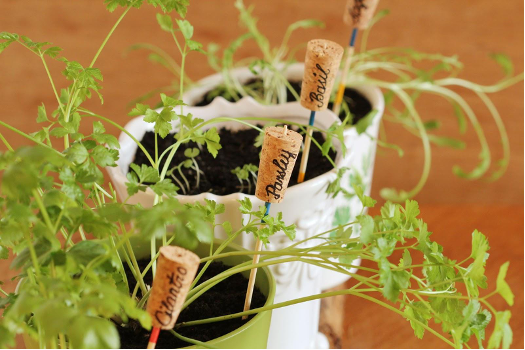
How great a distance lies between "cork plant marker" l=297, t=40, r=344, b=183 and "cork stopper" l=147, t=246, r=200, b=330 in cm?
26

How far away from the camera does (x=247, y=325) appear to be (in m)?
0.46

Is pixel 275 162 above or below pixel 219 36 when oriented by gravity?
below

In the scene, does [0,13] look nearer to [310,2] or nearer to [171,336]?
[310,2]

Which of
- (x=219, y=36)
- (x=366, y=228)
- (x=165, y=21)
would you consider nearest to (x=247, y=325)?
(x=366, y=228)

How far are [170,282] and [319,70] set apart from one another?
0.93 ft

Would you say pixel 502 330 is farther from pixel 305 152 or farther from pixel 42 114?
pixel 42 114

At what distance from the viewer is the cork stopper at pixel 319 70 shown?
1.88 ft

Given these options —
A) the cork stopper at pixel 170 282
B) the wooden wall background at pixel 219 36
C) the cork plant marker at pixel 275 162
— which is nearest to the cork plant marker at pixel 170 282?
the cork stopper at pixel 170 282

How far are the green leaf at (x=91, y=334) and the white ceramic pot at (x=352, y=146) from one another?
47 centimetres

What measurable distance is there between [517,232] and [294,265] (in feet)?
1.98

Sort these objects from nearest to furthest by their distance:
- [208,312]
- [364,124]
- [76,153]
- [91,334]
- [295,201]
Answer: [91,334], [76,153], [208,312], [295,201], [364,124]

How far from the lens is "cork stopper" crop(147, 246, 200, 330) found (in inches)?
15.3

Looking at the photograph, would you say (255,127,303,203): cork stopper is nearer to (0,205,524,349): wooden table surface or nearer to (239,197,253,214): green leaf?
(239,197,253,214): green leaf

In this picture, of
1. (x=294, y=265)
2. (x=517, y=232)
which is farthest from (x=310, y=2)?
(x=294, y=265)
